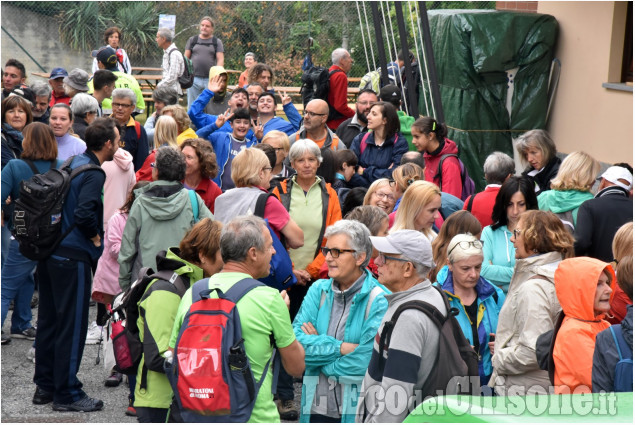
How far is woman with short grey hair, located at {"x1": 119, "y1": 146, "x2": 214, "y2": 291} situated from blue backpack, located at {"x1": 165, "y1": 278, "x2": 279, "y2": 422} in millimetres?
2095

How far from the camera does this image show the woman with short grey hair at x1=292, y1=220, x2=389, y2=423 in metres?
4.25

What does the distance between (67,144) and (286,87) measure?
39.9ft

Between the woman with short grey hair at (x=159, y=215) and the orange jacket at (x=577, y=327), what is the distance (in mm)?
2692

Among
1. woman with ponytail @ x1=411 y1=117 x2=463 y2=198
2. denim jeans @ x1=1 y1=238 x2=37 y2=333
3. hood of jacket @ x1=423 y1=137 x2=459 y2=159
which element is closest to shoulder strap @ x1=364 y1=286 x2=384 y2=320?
woman with ponytail @ x1=411 y1=117 x2=463 y2=198

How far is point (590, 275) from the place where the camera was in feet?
12.8

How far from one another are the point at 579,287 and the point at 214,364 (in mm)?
1739

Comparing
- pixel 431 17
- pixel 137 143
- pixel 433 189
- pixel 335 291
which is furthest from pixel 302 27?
pixel 335 291

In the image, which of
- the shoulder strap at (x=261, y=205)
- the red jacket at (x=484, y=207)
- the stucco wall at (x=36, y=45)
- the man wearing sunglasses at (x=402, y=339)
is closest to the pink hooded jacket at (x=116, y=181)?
the shoulder strap at (x=261, y=205)

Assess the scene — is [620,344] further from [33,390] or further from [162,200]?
[33,390]

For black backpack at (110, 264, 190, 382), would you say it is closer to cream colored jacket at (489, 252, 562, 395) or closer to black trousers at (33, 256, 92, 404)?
black trousers at (33, 256, 92, 404)

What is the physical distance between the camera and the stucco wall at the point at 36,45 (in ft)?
62.1

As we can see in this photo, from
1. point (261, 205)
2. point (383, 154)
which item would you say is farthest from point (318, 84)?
point (261, 205)

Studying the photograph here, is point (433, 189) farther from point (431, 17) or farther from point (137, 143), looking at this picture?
point (431, 17)

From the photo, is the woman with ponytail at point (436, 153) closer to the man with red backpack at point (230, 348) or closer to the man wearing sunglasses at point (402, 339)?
the man wearing sunglasses at point (402, 339)
